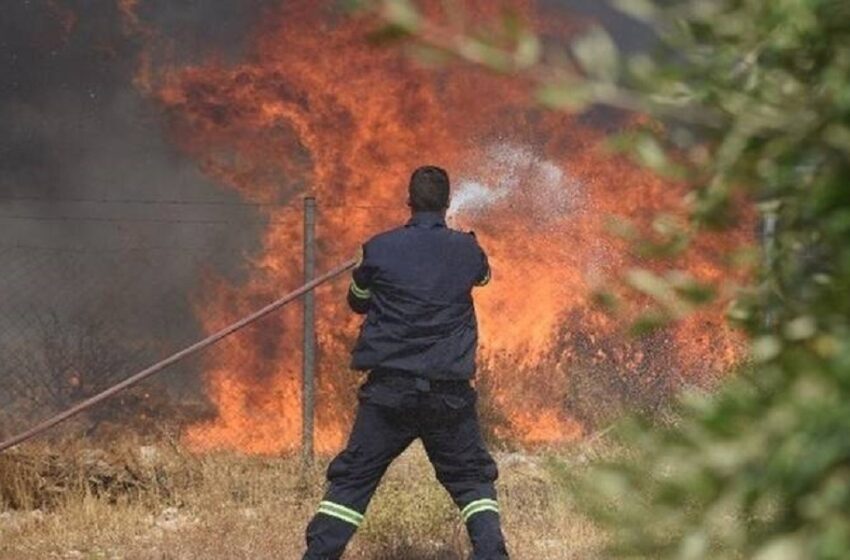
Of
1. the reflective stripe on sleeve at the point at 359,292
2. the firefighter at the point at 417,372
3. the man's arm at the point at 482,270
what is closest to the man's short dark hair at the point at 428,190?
the firefighter at the point at 417,372

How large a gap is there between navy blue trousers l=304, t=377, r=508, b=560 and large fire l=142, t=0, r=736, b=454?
4.93 m

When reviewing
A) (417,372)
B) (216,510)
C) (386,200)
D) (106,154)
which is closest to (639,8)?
(417,372)

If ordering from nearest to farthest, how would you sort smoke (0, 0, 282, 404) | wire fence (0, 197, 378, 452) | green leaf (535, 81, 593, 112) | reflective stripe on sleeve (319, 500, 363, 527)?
1. green leaf (535, 81, 593, 112)
2. reflective stripe on sleeve (319, 500, 363, 527)
3. wire fence (0, 197, 378, 452)
4. smoke (0, 0, 282, 404)

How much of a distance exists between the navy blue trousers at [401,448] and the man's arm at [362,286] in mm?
312

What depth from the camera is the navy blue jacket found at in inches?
264

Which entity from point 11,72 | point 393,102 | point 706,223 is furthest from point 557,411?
point 706,223

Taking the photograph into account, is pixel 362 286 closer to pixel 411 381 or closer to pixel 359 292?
pixel 359 292

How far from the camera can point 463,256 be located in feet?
22.4

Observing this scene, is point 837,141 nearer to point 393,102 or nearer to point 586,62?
point 586,62

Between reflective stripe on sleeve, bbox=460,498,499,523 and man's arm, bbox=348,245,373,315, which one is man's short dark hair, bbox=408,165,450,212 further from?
reflective stripe on sleeve, bbox=460,498,499,523

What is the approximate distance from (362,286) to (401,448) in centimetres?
68

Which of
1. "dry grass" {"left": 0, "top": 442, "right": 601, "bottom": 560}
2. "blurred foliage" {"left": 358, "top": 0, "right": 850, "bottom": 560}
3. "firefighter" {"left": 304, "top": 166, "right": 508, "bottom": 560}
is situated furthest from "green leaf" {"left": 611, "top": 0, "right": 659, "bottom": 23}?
"dry grass" {"left": 0, "top": 442, "right": 601, "bottom": 560}

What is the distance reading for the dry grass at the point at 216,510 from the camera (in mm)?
8102

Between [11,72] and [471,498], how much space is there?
12085 mm
